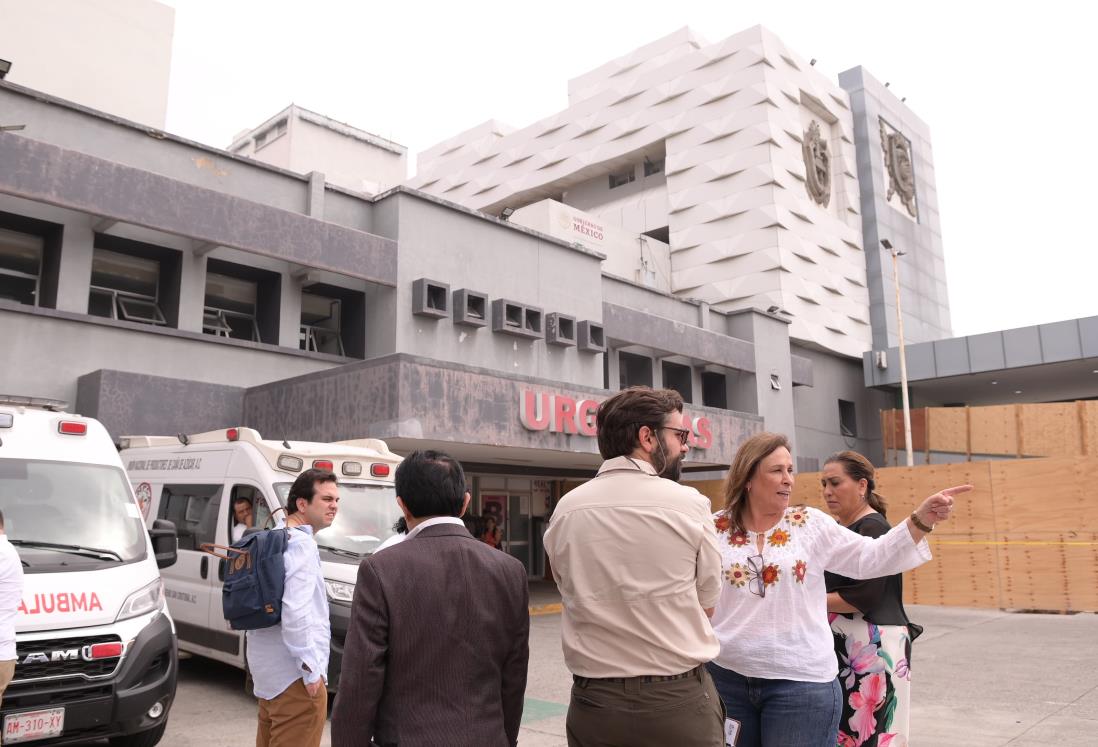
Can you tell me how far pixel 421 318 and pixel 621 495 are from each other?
52.6 ft

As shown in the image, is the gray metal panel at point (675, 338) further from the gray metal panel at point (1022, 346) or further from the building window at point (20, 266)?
the building window at point (20, 266)

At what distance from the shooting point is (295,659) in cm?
427

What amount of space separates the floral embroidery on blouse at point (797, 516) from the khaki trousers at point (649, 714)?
3.22ft

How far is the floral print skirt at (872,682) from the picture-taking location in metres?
4.06

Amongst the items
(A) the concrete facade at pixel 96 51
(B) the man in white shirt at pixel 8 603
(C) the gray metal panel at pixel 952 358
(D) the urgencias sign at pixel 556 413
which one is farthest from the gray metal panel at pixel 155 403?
(C) the gray metal panel at pixel 952 358

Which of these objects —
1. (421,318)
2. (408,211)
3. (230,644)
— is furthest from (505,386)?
(230,644)

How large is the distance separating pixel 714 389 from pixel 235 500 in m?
21.1

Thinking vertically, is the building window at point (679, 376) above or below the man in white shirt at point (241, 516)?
above

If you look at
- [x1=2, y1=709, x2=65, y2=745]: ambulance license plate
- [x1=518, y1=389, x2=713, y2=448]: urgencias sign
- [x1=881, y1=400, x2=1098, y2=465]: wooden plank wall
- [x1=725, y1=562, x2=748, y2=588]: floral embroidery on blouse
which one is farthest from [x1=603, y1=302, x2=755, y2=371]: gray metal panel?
[x1=725, y1=562, x2=748, y2=588]: floral embroidery on blouse

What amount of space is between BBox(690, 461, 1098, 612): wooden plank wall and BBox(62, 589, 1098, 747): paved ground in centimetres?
358

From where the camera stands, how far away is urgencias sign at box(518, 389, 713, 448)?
15367mm

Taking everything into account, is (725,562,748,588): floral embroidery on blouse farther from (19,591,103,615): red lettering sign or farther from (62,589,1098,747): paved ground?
(19,591,103,615): red lettering sign

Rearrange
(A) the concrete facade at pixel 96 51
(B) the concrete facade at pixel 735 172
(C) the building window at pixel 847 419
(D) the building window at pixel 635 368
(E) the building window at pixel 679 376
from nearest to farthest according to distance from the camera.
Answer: (A) the concrete facade at pixel 96 51
(D) the building window at pixel 635 368
(E) the building window at pixel 679 376
(C) the building window at pixel 847 419
(B) the concrete facade at pixel 735 172

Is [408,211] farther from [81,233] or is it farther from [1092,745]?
[1092,745]
